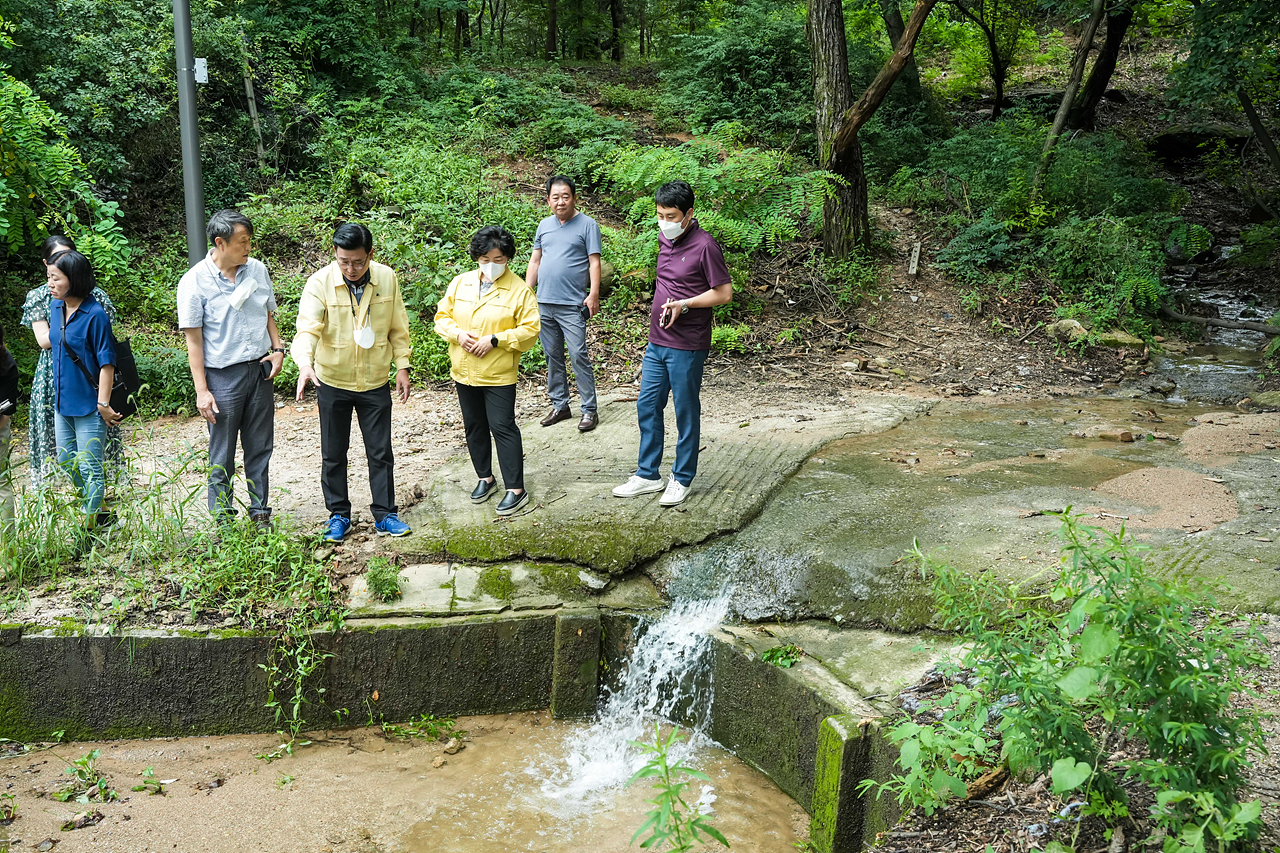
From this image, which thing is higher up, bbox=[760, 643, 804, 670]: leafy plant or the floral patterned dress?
the floral patterned dress

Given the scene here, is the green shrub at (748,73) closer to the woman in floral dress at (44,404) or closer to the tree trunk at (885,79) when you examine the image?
the tree trunk at (885,79)

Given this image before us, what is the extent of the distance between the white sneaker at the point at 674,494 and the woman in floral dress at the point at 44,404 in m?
3.28

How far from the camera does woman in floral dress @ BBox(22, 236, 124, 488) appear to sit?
17.6ft

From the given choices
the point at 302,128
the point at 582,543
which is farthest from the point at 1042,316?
the point at 302,128

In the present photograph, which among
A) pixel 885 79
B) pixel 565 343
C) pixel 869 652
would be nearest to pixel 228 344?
pixel 565 343

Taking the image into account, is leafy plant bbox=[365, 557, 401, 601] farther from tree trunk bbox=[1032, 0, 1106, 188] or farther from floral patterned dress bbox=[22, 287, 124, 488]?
tree trunk bbox=[1032, 0, 1106, 188]

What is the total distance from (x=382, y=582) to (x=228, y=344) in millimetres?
1619

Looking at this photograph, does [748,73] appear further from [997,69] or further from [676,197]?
[676,197]

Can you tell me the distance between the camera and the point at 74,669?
4648 millimetres

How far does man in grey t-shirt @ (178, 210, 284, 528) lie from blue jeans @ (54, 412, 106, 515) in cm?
65

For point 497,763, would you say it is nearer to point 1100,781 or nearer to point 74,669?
point 74,669

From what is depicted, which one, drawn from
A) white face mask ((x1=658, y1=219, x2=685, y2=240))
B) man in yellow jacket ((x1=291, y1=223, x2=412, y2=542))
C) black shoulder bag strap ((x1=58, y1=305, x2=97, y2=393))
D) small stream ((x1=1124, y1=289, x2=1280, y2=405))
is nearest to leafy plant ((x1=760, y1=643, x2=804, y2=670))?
man in yellow jacket ((x1=291, y1=223, x2=412, y2=542))

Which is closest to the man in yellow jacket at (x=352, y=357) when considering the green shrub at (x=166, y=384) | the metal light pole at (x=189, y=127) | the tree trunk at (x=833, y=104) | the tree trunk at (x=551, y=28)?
the metal light pole at (x=189, y=127)

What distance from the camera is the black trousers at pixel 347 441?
209 inches
